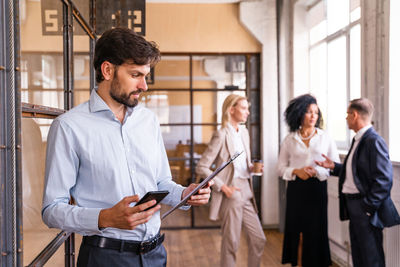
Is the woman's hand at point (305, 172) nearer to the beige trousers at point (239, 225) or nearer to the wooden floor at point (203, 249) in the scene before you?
the beige trousers at point (239, 225)

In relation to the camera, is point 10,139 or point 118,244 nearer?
point 10,139

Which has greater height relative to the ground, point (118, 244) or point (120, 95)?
point (120, 95)

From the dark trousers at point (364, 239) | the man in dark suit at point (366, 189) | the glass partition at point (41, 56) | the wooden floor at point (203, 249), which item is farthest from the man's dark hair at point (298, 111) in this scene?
the glass partition at point (41, 56)

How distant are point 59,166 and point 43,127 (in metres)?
0.40

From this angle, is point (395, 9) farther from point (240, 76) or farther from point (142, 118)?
point (240, 76)

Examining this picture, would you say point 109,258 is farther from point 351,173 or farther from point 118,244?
point 351,173

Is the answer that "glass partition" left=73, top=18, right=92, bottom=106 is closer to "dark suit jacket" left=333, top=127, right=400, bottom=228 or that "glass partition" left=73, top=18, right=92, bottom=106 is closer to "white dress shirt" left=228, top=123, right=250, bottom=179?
"white dress shirt" left=228, top=123, right=250, bottom=179

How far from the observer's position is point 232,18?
625 cm

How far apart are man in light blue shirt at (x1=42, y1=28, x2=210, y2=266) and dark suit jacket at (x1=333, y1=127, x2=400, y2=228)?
185 cm

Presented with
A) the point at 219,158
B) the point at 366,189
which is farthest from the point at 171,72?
the point at 366,189

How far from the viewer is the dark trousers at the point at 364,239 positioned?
329 centimetres

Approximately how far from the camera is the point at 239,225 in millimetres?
3801

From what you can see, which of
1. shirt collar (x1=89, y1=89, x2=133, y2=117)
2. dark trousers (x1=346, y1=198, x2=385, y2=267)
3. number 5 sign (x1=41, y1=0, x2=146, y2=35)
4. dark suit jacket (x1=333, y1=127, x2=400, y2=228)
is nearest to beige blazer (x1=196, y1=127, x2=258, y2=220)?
dark trousers (x1=346, y1=198, x2=385, y2=267)

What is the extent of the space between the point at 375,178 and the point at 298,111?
1416mm
